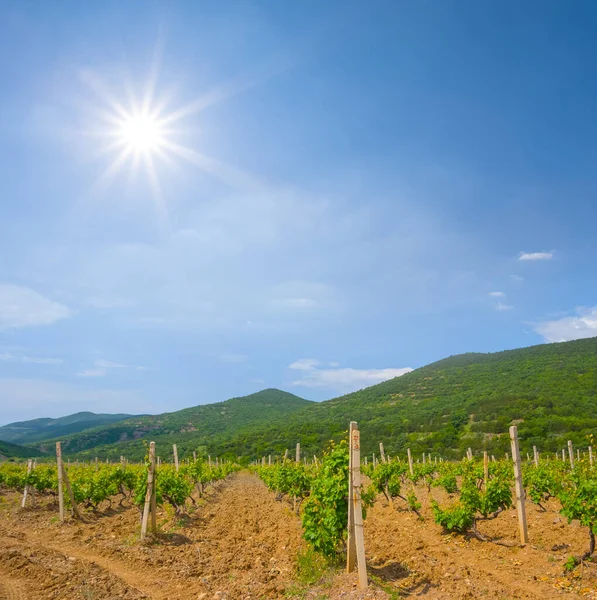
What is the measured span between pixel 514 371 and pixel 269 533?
84.1m

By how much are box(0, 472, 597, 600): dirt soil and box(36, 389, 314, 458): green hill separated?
64348 millimetres

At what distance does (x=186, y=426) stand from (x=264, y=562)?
99.0 metres

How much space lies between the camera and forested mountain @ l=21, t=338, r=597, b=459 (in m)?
49.2

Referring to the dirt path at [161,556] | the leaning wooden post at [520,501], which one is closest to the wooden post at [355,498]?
the dirt path at [161,556]

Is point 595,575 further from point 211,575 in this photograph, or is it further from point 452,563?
point 211,575

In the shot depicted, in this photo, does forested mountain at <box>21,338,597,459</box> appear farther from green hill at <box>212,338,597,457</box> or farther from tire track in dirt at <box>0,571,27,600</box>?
tire track in dirt at <box>0,571,27,600</box>

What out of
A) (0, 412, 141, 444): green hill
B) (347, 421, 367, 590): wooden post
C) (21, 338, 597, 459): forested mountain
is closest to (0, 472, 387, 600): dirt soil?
(347, 421, 367, 590): wooden post

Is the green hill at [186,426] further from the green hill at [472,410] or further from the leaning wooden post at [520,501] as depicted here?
the leaning wooden post at [520,501]

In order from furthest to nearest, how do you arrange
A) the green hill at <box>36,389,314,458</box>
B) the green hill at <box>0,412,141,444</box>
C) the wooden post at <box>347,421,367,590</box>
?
the green hill at <box>0,412,141,444</box>, the green hill at <box>36,389,314,458</box>, the wooden post at <box>347,421,367,590</box>

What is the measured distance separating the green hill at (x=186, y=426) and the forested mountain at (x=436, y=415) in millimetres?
302

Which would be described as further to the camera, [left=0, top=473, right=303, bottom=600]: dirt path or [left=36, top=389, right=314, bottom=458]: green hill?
[left=36, top=389, right=314, bottom=458]: green hill

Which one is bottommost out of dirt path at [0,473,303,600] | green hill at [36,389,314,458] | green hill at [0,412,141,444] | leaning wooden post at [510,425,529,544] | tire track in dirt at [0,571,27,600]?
green hill at [0,412,141,444]

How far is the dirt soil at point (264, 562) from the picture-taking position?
Answer: 22.8ft

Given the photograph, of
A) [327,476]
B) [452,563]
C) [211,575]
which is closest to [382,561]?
[452,563]
